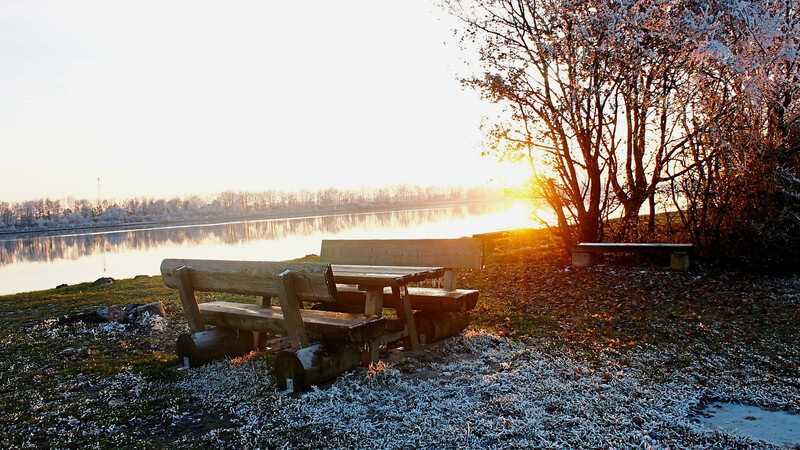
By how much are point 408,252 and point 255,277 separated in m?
2.18

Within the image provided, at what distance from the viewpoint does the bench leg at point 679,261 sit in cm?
927

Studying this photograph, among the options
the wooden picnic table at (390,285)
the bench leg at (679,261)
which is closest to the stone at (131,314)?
the wooden picnic table at (390,285)

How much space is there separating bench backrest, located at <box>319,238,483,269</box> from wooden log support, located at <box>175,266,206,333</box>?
211 cm

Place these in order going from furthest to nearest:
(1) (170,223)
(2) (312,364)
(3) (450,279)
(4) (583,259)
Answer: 1. (1) (170,223)
2. (4) (583,259)
3. (3) (450,279)
4. (2) (312,364)

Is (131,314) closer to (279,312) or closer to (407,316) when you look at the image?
(279,312)

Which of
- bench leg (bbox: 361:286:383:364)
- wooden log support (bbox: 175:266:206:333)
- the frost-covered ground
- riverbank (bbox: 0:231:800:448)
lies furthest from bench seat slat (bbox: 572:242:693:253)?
wooden log support (bbox: 175:266:206:333)

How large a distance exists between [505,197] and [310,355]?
8082mm

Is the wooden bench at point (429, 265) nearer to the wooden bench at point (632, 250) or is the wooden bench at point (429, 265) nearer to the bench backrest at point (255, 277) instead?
the bench backrest at point (255, 277)

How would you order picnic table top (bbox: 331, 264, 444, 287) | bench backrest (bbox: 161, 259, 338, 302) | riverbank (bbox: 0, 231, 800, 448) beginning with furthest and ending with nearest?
picnic table top (bbox: 331, 264, 444, 287)
bench backrest (bbox: 161, 259, 338, 302)
riverbank (bbox: 0, 231, 800, 448)

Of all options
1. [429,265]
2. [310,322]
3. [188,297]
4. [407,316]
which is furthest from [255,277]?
[429,265]

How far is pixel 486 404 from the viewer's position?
4.23 meters

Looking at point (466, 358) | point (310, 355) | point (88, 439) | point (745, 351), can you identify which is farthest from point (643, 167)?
point (88, 439)

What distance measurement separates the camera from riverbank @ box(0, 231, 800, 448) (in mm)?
3812

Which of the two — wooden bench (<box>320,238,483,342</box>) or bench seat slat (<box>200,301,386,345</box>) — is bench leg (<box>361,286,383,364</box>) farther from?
wooden bench (<box>320,238,483,342</box>)
